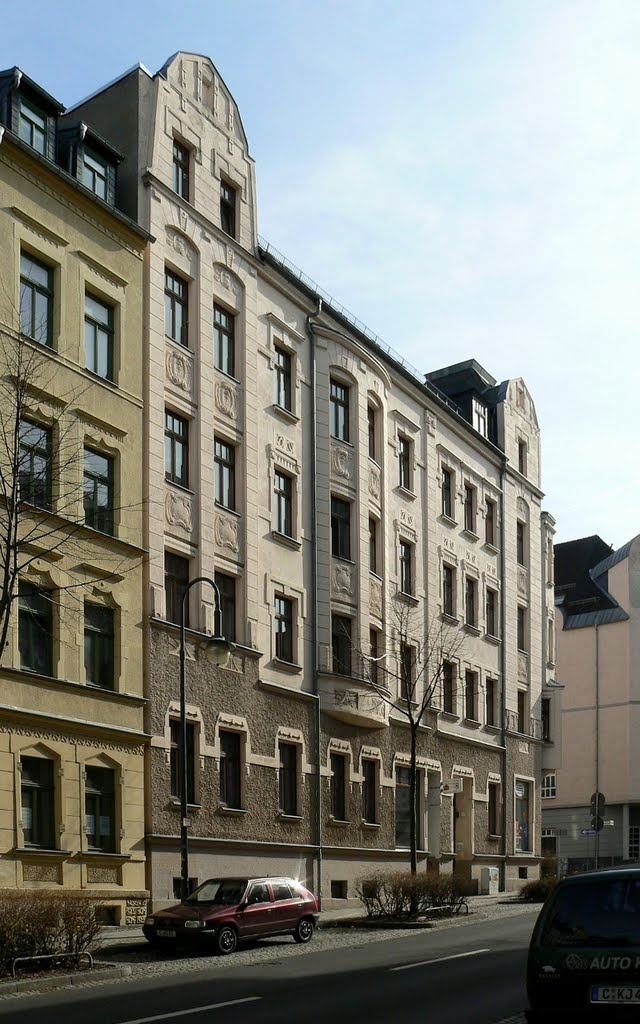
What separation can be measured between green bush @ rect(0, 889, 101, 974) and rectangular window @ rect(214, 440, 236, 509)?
1502 centimetres

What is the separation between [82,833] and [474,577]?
82.4 ft

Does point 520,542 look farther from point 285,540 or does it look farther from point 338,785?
point 285,540

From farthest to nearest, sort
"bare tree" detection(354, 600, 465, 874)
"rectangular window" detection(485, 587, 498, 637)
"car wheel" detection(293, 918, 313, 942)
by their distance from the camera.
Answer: "rectangular window" detection(485, 587, 498, 637) → "bare tree" detection(354, 600, 465, 874) → "car wheel" detection(293, 918, 313, 942)

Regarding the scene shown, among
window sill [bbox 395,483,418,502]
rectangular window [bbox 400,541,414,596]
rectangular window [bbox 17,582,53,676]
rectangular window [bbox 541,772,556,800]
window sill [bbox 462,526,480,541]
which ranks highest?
window sill [bbox 395,483,418,502]

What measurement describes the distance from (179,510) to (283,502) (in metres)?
5.63

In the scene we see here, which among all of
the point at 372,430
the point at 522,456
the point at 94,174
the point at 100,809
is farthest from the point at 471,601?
the point at 94,174

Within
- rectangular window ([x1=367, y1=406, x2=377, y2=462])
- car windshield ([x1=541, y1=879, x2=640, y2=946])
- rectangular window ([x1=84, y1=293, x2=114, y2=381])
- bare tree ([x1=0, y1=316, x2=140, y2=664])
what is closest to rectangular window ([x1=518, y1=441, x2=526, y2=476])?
rectangular window ([x1=367, y1=406, x2=377, y2=462])

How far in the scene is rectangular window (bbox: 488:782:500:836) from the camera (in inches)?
1972

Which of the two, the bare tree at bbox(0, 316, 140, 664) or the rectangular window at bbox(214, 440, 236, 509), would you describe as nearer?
the bare tree at bbox(0, 316, 140, 664)

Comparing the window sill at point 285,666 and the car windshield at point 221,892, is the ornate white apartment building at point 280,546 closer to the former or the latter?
the window sill at point 285,666

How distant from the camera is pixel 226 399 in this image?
35062 mm

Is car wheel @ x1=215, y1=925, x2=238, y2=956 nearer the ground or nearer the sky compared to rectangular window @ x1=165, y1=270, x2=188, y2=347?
nearer the ground

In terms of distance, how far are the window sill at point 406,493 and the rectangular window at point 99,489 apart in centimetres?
1534

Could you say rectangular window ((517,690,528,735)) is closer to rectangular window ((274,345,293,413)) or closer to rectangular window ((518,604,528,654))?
rectangular window ((518,604,528,654))
